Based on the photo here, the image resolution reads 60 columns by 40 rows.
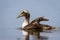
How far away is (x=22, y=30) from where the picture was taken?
84 centimetres

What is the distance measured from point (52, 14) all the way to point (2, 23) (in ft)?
1.29

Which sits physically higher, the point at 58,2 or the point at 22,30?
the point at 58,2

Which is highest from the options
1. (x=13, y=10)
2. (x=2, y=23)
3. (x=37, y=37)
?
(x=13, y=10)

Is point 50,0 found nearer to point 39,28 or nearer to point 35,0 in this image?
point 35,0

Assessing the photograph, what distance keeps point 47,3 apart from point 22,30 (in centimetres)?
55

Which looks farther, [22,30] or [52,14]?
[52,14]

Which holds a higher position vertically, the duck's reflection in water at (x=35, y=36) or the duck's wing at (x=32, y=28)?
the duck's wing at (x=32, y=28)

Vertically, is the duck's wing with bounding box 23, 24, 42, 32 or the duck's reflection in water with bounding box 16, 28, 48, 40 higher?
the duck's wing with bounding box 23, 24, 42, 32

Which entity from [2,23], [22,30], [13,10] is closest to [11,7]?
[13,10]

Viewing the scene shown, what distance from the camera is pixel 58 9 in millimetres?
1323

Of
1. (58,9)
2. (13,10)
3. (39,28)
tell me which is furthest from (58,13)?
(39,28)

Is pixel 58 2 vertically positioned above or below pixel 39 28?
above

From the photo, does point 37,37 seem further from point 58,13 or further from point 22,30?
point 58,13

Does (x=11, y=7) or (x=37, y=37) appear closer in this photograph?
(x=37, y=37)
